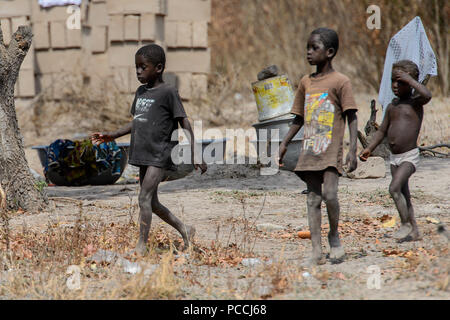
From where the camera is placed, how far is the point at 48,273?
3.81 meters

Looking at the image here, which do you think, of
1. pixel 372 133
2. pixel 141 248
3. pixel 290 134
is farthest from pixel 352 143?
pixel 372 133

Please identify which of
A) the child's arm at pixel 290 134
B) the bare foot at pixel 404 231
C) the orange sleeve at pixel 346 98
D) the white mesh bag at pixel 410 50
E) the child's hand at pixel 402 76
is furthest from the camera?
the white mesh bag at pixel 410 50

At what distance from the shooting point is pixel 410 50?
7273 millimetres

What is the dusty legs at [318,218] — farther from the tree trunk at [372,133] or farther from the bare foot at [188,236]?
the tree trunk at [372,133]

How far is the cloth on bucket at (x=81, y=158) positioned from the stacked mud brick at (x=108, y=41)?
354cm

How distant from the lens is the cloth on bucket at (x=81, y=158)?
8.24 m

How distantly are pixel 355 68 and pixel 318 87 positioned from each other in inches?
442

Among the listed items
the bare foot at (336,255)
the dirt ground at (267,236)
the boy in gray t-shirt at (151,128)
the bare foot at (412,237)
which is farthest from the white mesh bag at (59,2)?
the bare foot at (336,255)

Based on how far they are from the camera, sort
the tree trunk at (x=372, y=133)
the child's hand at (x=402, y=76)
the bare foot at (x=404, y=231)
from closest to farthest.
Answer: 1. the child's hand at (x=402, y=76)
2. the bare foot at (x=404, y=231)
3. the tree trunk at (x=372, y=133)

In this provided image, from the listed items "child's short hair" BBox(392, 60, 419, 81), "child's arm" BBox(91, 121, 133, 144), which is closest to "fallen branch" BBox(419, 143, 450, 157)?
"child's short hair" BBox(392, 60, 419, 81)

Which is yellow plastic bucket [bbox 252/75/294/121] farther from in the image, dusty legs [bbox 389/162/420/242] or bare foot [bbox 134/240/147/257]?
bare foot [bbox 134/240/147/257]

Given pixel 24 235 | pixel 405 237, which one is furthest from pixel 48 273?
pixel 405 237

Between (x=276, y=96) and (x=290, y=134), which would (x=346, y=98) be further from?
(x=276, y=96)

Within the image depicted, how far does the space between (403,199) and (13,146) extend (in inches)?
138
